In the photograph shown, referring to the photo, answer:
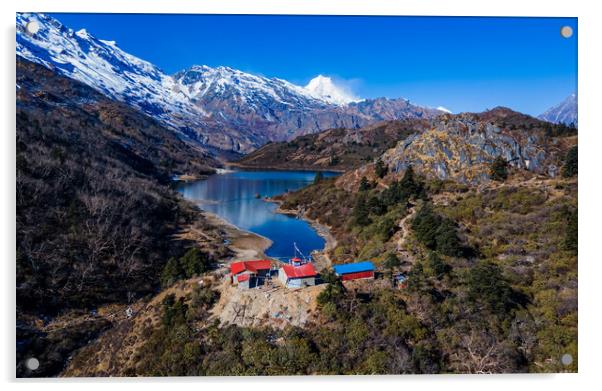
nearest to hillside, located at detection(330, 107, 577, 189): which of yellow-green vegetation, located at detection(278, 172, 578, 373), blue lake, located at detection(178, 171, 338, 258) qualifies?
yellow-green vegetation, located at detection(278, 172, 578, 373)

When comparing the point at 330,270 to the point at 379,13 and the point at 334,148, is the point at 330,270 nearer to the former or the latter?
the point at 379,13

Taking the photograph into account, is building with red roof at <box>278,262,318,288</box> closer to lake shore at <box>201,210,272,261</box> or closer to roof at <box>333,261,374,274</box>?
roof at <box>333,261,374,274</box>

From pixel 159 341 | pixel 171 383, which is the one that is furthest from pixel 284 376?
pixel 159 341

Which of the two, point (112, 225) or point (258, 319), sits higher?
point (112, 225)

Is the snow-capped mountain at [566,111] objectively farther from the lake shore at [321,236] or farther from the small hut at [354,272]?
the lake shore at [321,236]

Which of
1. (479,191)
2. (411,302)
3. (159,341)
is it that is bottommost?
(159,341)

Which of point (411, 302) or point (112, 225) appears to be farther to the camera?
point (112, 225)

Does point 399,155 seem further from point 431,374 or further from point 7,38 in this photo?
point 7,38
